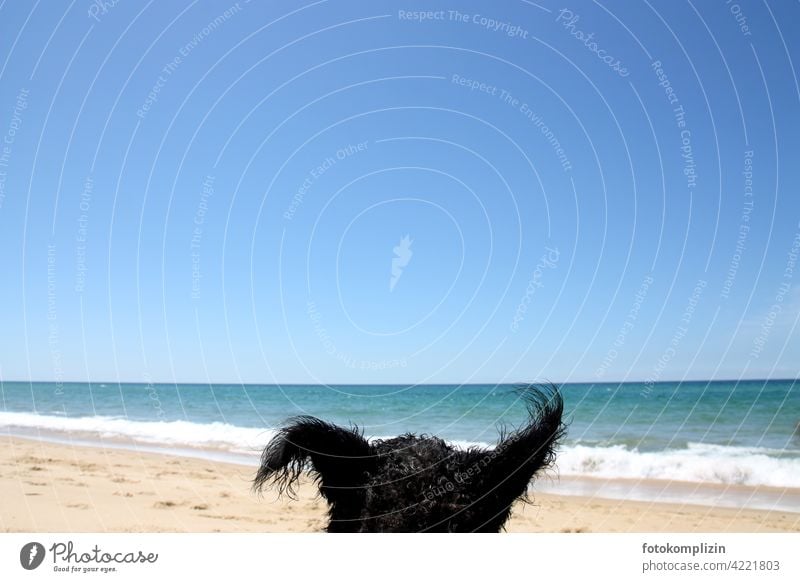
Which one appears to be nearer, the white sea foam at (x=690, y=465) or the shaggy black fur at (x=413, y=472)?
the shaggy black fur at (x=413, y=472)

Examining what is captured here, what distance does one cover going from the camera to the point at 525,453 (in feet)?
12.6

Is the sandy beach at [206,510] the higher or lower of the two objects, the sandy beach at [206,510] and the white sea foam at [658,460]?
the higher

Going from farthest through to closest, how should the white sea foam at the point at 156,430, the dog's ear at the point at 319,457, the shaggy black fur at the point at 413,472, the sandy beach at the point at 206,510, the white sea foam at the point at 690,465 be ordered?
the white sea foam at the point at 156,430, the white sea foam at the point at 690,465, the sandy beach at the point at 206,510, the dog's ear at the point at 319,457, the shaggy black fur at the point at 413,472

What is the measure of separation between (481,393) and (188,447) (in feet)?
91.2

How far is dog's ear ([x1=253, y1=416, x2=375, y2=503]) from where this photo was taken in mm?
3896

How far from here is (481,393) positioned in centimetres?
4322

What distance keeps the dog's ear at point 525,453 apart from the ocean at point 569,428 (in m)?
0.16

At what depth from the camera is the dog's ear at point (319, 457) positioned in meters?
3.90

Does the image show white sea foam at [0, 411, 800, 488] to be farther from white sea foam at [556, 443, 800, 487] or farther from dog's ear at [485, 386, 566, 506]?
dog's ear at [485, 386, 566, 506]

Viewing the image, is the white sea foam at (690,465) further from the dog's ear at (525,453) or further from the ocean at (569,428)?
the dog's ear at (525,453)

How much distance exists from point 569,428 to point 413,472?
23.3ft

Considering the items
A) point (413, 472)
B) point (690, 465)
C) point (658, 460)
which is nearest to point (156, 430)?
point (658, 460)

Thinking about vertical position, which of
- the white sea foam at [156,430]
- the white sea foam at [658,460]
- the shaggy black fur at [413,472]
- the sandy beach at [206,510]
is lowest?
the white sea foam at [156,430]

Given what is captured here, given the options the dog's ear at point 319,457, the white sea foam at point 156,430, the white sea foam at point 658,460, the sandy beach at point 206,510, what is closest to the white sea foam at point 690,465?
the white sea foam at point 658,460
